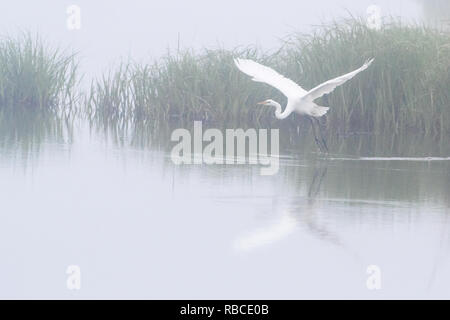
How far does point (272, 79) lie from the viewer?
14.5 m

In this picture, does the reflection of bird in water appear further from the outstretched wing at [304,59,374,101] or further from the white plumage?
the white plumage

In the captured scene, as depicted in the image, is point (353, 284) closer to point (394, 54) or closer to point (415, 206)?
point (415, 206)

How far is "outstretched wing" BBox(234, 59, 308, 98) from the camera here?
1415 cm

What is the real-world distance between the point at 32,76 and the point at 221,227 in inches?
565

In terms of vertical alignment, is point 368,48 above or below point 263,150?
above

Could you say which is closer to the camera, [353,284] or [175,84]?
[353,284]

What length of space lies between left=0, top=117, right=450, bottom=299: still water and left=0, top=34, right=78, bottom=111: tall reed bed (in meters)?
8.95

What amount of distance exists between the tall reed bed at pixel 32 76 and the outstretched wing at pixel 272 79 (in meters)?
7.25

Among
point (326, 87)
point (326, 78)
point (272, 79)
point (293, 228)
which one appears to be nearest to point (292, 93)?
point (272, 79)

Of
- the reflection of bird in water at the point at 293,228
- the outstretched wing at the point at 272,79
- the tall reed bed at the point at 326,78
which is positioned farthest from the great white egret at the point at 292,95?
the reflection of bird in water at the point at 293,228

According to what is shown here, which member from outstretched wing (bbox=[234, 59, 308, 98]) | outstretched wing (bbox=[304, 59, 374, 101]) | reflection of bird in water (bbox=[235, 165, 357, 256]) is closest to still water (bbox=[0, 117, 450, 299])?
reflection of bird in water (bbox=[235, 165, 357, 256])

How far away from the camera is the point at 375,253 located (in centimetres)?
680

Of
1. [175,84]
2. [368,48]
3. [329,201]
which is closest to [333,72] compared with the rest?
[368,48]
